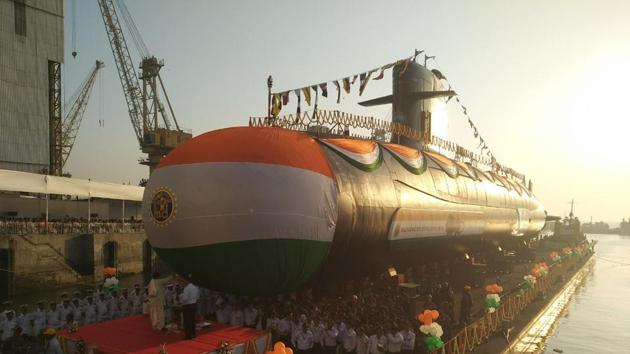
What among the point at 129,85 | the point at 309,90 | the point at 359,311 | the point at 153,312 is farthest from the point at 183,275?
the point at 129,85

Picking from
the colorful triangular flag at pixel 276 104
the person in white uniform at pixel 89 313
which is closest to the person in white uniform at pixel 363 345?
the person in white uniform at pixel 89 313

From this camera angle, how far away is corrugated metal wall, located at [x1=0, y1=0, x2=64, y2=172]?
44.9 meters

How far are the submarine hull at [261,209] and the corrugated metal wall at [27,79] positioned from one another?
43.4 meters

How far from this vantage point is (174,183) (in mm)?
11773

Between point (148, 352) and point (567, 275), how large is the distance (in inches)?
1497

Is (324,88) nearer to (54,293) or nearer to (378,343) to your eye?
(378,343)

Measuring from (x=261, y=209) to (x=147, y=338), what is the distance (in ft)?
14.0

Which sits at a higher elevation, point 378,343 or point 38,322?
point 38,322

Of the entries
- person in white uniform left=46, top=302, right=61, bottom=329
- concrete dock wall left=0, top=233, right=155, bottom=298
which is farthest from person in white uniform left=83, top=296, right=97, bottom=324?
concrete dock wall left=0, top=233, right=155, bottom=298

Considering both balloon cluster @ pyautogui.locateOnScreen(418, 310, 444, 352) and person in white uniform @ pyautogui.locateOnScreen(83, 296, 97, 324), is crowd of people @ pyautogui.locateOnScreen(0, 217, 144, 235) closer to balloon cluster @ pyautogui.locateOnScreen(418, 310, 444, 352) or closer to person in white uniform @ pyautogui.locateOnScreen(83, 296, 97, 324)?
person in white uniform @ pyautogui.locateOnScreen(83, 296, 97, 324)

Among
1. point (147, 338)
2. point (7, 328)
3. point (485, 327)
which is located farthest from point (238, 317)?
point (485, 327)

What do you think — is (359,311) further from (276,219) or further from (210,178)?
(210,178)

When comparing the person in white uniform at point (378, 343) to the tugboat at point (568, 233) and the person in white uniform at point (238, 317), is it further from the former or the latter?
the tugboat at point (568, 233)

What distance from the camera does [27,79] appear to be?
46969mm
